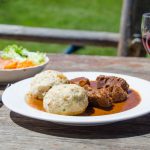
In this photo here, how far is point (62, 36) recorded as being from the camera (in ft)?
10.8

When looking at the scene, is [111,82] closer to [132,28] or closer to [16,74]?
[16,74]

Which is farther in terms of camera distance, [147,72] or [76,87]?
[147,72]

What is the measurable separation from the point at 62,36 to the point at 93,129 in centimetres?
212

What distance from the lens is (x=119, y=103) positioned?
4.33 ft

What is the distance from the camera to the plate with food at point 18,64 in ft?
5.23

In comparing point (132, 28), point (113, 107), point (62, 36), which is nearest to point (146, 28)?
point (113, 107)

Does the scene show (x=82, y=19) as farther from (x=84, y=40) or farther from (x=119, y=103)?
(x=119, y=103)

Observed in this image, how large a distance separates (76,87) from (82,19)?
6.10m

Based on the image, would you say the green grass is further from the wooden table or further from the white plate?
the wooden table

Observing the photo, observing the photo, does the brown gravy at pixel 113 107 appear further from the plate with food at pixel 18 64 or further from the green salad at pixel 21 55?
the green salad at pixel 21 55

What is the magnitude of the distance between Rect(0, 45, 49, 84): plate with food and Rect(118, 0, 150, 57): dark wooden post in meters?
1.42

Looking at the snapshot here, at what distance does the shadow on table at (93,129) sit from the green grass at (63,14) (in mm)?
4784

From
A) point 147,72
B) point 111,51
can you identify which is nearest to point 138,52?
point 147,72

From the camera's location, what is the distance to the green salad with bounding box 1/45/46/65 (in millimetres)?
1731
